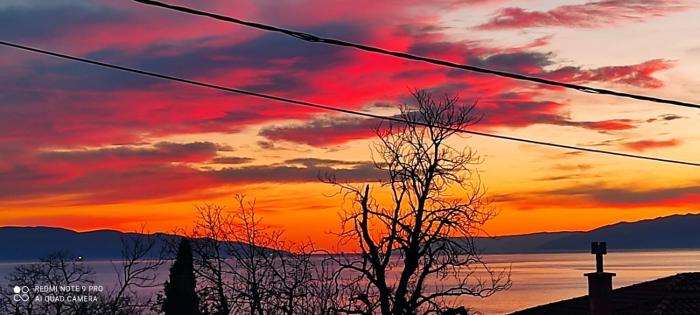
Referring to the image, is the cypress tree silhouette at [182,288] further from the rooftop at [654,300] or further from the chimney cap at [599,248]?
the chimney cap at [599,248]

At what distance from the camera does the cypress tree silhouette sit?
1593 inches

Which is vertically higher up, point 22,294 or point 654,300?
point 22,294

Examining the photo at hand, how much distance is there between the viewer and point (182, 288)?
40625mm

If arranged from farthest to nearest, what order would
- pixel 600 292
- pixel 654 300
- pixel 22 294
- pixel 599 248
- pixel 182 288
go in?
pixel 182 288 → pixel 22 294 → pixel 654 300 → pixel 599 248 → pixel 600 292

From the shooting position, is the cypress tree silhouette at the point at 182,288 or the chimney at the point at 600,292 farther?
the cypress tree silhouette at the point at 182,288

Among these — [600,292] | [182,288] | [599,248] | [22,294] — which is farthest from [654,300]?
[22,294]

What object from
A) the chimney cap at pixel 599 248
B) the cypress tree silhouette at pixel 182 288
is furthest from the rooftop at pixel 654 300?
the cypress tree silhouette at pixel 182 288

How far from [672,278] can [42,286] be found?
25300 mm

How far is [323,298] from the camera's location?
37562 millimetres

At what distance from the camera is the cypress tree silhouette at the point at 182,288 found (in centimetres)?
4047

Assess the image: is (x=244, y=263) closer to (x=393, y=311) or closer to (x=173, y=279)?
(x=173, y=279)

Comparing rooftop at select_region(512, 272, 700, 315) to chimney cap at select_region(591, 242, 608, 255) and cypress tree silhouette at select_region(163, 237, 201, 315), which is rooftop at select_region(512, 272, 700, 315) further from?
cypress tree silhouette at select_region(163, 237, 201, 315)

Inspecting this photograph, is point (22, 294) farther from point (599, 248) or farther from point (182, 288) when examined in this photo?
point (599, 248)

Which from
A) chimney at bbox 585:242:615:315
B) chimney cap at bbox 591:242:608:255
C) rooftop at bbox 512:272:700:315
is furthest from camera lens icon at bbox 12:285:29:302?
chimney at bbox 585:242:615:315
